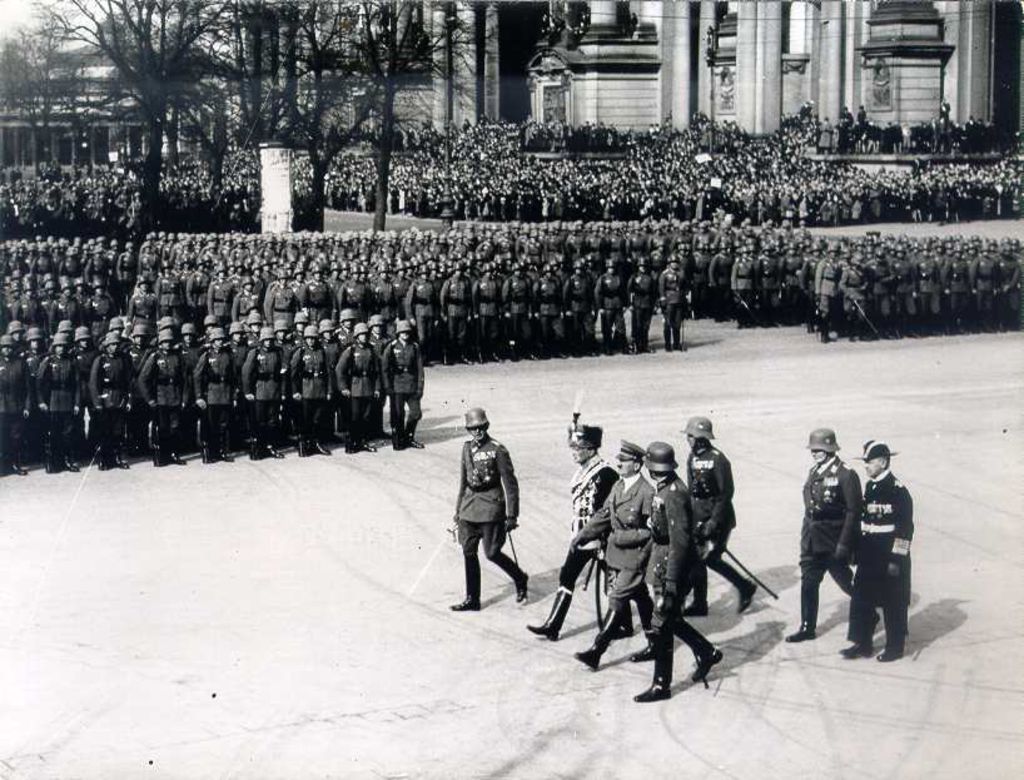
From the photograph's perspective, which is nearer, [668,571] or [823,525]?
[668,571]

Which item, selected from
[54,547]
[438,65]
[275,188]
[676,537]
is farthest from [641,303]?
[438,65]

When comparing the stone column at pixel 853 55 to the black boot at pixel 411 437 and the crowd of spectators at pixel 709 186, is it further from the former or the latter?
the black boot at pixel 411 437

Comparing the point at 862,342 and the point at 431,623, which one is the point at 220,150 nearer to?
the point at 862,342

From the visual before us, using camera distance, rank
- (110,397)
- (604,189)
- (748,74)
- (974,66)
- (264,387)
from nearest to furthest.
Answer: (110,397)
(264,387)
(604,189)
(974,66)
(748,74)

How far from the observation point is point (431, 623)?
11.9 m

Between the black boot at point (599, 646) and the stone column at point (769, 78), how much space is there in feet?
162

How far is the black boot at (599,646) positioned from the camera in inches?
423

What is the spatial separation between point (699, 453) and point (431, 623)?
7.47 ft

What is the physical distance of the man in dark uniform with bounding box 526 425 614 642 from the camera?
1146 centimetres

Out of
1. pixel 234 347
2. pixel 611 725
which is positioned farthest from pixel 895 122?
pixel 611 725

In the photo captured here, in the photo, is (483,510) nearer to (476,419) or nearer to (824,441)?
(476,419)

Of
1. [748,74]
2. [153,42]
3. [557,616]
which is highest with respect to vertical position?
[748,74]

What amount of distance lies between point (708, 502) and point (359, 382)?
7214 millimetres

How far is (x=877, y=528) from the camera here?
11180 millimetres
